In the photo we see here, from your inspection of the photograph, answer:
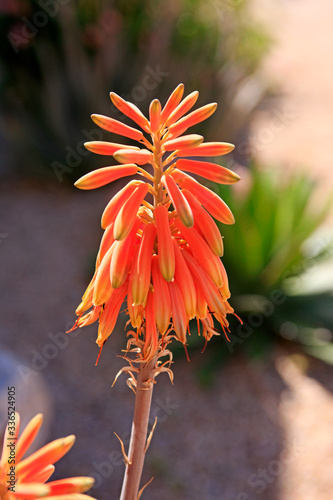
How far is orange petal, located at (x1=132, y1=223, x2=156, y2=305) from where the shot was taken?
90 cm

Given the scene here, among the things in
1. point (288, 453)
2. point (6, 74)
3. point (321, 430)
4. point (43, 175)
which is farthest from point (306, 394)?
point (6, 74)

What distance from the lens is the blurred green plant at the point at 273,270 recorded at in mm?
3178

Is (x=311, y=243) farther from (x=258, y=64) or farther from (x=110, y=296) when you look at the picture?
(x=258, y=64)

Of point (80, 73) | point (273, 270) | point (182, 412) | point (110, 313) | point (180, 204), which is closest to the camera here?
point (180, 204)

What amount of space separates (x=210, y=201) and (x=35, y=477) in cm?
55

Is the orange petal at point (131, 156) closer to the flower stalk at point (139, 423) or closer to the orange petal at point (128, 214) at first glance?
the orange petal at point (128, 214)

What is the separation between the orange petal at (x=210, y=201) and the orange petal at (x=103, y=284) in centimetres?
18

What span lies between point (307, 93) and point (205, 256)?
717 cm

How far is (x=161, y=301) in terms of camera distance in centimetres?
93

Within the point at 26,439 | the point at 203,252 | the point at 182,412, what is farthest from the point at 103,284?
the point at 182,412

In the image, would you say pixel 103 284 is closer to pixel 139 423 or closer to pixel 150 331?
pixel 150 331

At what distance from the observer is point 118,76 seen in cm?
505

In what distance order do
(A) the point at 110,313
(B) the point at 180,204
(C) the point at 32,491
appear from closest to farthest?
(C) the point at 32,491 < (B) the point at 180,204 < (A) the point at 110,313

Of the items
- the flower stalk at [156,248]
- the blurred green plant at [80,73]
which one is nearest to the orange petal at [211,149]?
the flower stalk at [156,248]
